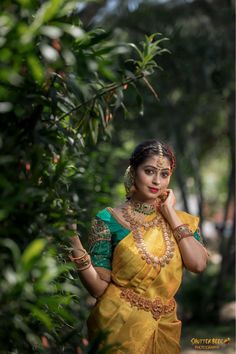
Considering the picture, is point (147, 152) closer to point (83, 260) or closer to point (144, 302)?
point (83, 260)

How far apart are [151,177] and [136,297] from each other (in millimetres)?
634

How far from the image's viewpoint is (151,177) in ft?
11.1

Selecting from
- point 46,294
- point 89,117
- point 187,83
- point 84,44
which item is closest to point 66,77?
point 84,44

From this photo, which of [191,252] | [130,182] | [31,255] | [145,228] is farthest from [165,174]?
[31,255]

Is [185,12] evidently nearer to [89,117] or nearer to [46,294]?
[89,117]

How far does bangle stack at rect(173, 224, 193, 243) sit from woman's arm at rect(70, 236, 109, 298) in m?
0.45

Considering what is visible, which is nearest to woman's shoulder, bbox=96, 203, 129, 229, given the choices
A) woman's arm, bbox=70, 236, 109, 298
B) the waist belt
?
woman's arm, bbox=70, 236, 109, 298

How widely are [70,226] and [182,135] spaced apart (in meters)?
8.68

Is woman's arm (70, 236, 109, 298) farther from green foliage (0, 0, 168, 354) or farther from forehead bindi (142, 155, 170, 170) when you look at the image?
forehead bindi (142, 155, 170, 170)

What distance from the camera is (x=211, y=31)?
32.9 ft

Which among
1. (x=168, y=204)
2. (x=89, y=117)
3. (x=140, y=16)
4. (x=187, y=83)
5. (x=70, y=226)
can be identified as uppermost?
(x=140, y=16)

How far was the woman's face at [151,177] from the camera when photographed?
3393 millimetres

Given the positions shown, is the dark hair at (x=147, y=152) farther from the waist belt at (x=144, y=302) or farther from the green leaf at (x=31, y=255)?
the green leaf at (x=31, y=255)

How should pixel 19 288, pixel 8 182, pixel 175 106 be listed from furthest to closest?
1. pixel 175 106
2. pixel 8 182
3. pixel 19 288
